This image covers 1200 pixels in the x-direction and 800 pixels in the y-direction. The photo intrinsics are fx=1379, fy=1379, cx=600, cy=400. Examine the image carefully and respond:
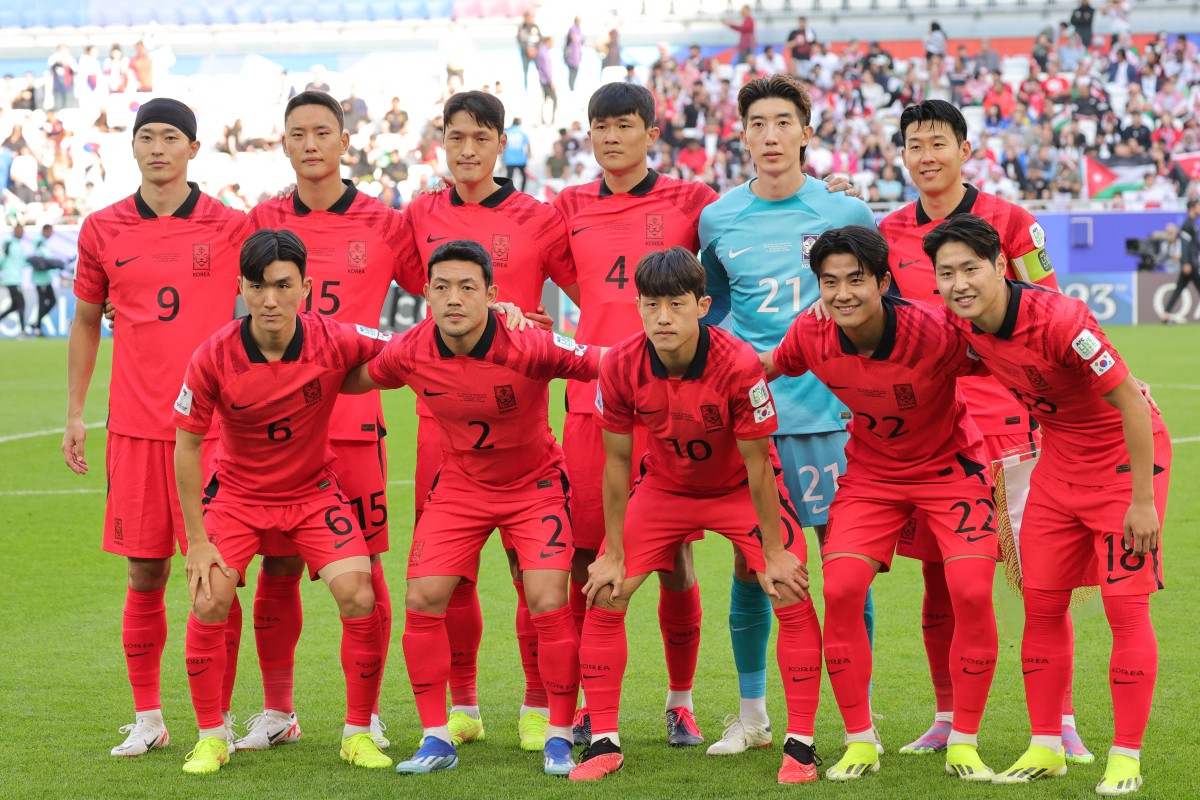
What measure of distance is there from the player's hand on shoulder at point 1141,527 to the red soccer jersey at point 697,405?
1.18 meters

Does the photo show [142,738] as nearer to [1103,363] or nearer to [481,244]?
[481,244]

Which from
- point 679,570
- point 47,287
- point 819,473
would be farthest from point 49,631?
point 47,287

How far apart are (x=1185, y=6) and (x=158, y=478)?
30741 millimetres

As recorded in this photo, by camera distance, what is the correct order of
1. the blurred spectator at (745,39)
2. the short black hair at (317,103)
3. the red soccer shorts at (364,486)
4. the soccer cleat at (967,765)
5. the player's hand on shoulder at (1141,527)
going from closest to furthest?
1. the player's hand on shoulder at (1141,527)
2. the soccer cleat at (967,765)
3. the red soccer shorts at (364,486)
4. the short black hair at (317,103)
5. the blurred spectator at (745,39)

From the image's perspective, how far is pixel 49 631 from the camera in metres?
6.79

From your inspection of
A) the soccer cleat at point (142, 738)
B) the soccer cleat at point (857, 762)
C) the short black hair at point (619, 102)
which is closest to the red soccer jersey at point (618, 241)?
the short black hair at point (619, 102)

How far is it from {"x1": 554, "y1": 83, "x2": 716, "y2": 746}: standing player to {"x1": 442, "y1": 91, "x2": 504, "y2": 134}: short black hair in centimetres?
38

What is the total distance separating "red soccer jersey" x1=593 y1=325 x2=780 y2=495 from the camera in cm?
474

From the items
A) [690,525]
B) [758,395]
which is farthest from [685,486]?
[758,395]

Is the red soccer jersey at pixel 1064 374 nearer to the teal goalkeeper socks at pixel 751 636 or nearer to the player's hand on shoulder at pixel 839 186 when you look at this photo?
the player's hand on shoulder at pixel 839 186

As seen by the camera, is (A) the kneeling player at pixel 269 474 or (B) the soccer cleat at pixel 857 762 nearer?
(B) the soccer cleat at pixel 857 762

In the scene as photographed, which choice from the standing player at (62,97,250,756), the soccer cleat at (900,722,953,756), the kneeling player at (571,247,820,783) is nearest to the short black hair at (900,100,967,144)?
the kneeling player at (571,247,820,783)

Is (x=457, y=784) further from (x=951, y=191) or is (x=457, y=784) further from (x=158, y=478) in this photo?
(x=951, y=191)

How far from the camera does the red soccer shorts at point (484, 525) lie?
4.94m
